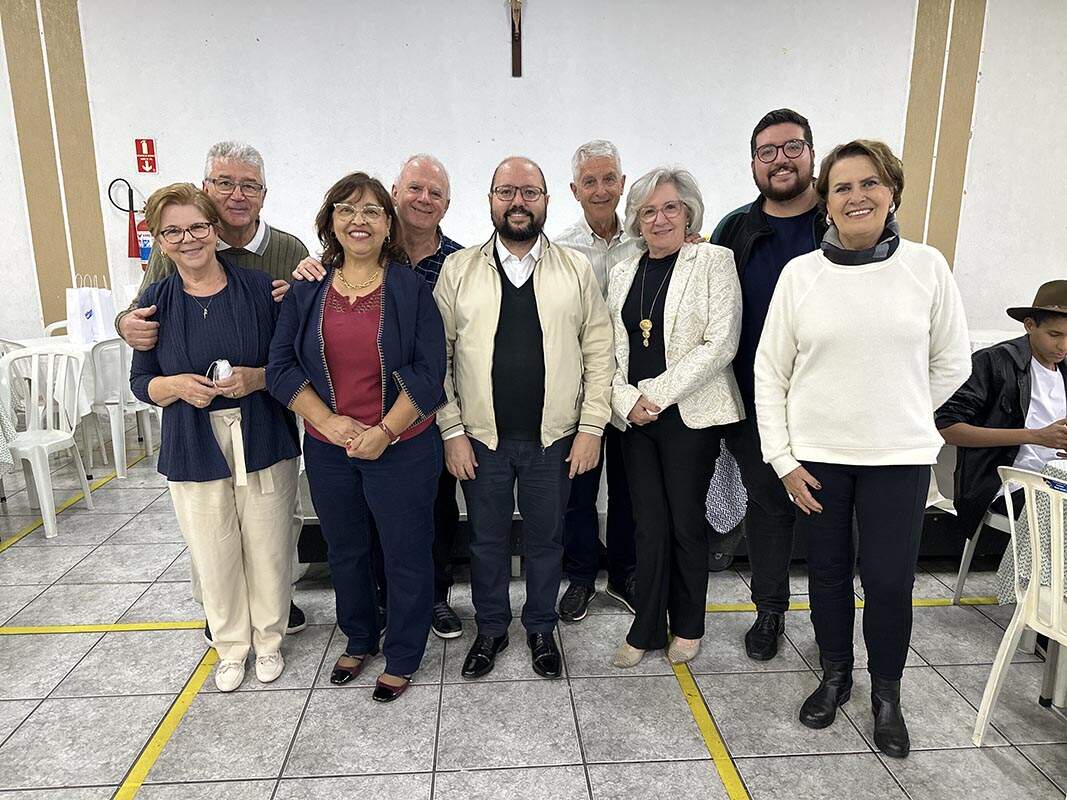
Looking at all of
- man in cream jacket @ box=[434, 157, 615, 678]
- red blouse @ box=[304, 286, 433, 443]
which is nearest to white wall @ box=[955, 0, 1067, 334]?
man in cream jacket @ box=[434, 157, 615, 678]

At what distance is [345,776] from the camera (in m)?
1.89

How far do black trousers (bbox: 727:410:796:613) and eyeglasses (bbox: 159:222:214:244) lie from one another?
5.84ft

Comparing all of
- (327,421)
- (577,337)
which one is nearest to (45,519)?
(327,421)

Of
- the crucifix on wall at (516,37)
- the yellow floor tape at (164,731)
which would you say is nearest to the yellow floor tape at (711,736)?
the yellow floor tape at (164,731)

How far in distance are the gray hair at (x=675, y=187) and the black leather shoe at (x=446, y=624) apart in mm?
1600

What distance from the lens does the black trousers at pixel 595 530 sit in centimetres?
272

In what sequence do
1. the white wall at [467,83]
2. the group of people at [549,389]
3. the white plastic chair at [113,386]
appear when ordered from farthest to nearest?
the white wall at [467,83] → the white plastic chair at [113,386] → the group of people at [549,389]

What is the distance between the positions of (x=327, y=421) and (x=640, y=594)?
1.21 metres

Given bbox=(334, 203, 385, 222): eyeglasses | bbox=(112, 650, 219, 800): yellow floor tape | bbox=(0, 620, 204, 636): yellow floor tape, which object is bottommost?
bbox=(0, 620, 204, 636): yellow floor tape

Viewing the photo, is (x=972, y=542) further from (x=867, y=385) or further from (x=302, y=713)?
(x=302, y=713)

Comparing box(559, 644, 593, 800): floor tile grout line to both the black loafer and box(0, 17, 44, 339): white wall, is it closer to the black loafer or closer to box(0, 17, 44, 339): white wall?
the black loafer

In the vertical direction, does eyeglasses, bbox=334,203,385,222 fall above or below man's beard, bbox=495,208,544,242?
above

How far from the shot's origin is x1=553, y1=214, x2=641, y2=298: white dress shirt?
261cm

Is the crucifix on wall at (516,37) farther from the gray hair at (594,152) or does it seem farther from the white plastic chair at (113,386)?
the white plastic chair at (113,386)
